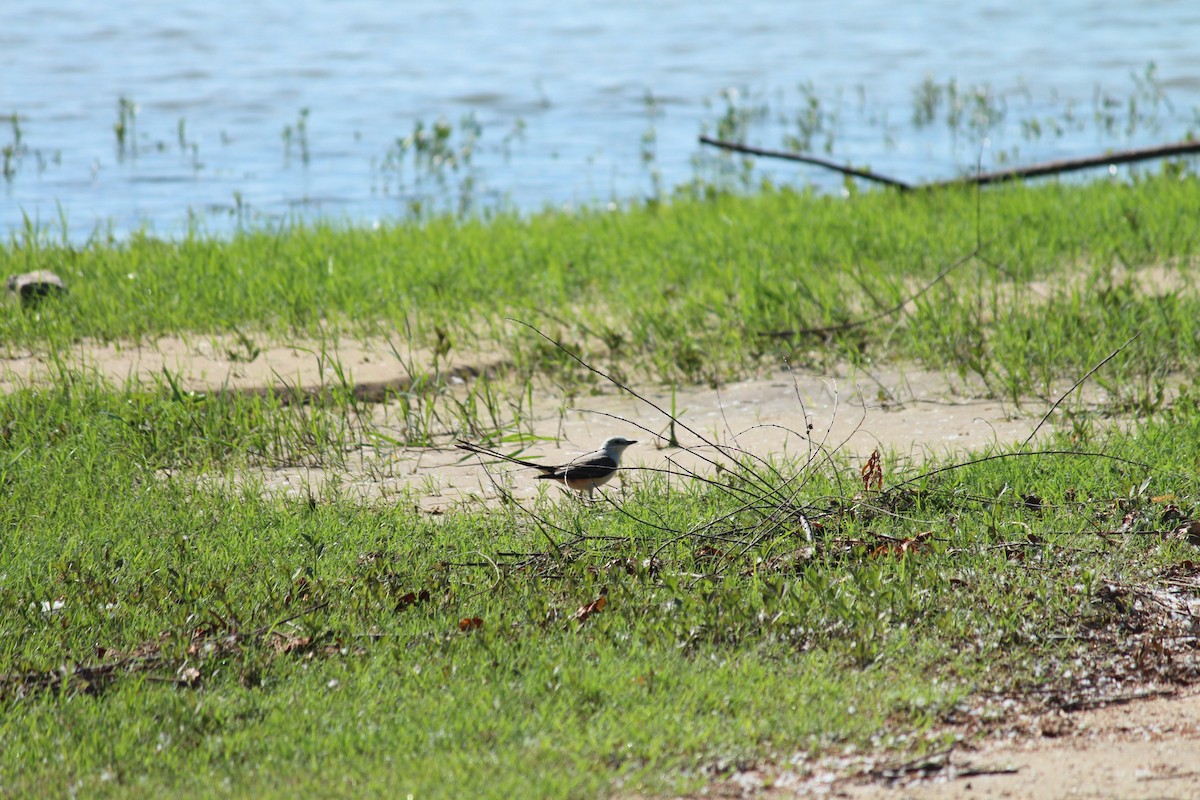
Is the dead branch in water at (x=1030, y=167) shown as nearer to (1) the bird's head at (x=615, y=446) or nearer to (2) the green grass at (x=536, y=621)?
(2) the green grass at (x=536, y=621)

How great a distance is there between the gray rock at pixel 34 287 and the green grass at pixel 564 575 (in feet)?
0.76

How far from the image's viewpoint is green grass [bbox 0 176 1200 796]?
3375mm

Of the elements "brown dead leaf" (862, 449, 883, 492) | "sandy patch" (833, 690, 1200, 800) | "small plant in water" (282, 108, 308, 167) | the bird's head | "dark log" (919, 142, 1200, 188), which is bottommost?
"sandy patch" (833, 690, 1200, 800)

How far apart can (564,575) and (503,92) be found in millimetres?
14237

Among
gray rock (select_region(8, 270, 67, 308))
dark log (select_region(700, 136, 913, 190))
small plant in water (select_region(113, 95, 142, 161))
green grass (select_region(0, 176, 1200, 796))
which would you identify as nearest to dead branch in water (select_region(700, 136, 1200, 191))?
dark log (select_region(700, 136, 913, 190))

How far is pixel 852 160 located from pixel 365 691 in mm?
10938

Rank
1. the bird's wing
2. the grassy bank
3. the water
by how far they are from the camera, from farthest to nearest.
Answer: the water < the grassy bank < the bird's wing

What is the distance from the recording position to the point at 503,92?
17.8 meters

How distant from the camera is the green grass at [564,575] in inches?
133

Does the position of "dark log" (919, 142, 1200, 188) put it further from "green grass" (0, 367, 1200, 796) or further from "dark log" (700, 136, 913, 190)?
"green grass" (0, 367, 1200, 796)

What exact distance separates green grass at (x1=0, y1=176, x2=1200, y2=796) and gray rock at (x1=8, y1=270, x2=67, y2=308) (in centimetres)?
23

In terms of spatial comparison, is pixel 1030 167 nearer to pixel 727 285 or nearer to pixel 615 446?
pixel 727 285

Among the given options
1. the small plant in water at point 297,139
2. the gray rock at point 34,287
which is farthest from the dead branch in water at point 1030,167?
the small plant in water at point 297,139

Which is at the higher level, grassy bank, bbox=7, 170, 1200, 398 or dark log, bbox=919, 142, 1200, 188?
dark log, bbox=919, 142, 1200, 188
